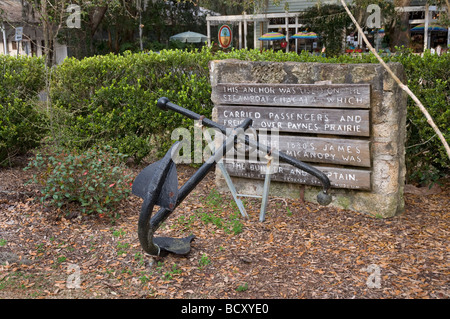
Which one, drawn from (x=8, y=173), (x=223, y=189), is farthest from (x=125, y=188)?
(x=8, y=173)

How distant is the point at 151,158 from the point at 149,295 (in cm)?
422

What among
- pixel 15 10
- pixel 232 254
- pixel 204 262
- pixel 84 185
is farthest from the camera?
pixel 15 10

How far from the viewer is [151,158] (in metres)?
7.77

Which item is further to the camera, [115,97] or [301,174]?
[115,97]

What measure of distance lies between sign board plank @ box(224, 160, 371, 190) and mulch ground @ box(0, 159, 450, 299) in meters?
0.32

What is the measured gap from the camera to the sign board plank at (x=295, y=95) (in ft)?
16.5

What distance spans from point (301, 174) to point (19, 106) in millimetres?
4388

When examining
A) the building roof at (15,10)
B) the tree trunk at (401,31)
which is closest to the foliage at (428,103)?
the tree trunk at (401,31)

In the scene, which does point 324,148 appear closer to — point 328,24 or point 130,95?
point 130,95

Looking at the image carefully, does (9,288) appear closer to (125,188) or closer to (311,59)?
(125,188)

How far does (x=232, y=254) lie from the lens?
14.4 feet

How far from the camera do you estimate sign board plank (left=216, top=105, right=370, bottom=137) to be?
507 cm

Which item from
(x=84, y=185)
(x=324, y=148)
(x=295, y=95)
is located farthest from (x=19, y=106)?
(x=324, y=148)

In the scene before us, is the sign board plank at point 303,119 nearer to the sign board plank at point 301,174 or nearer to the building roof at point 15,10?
the sign board plank at point 301,174
